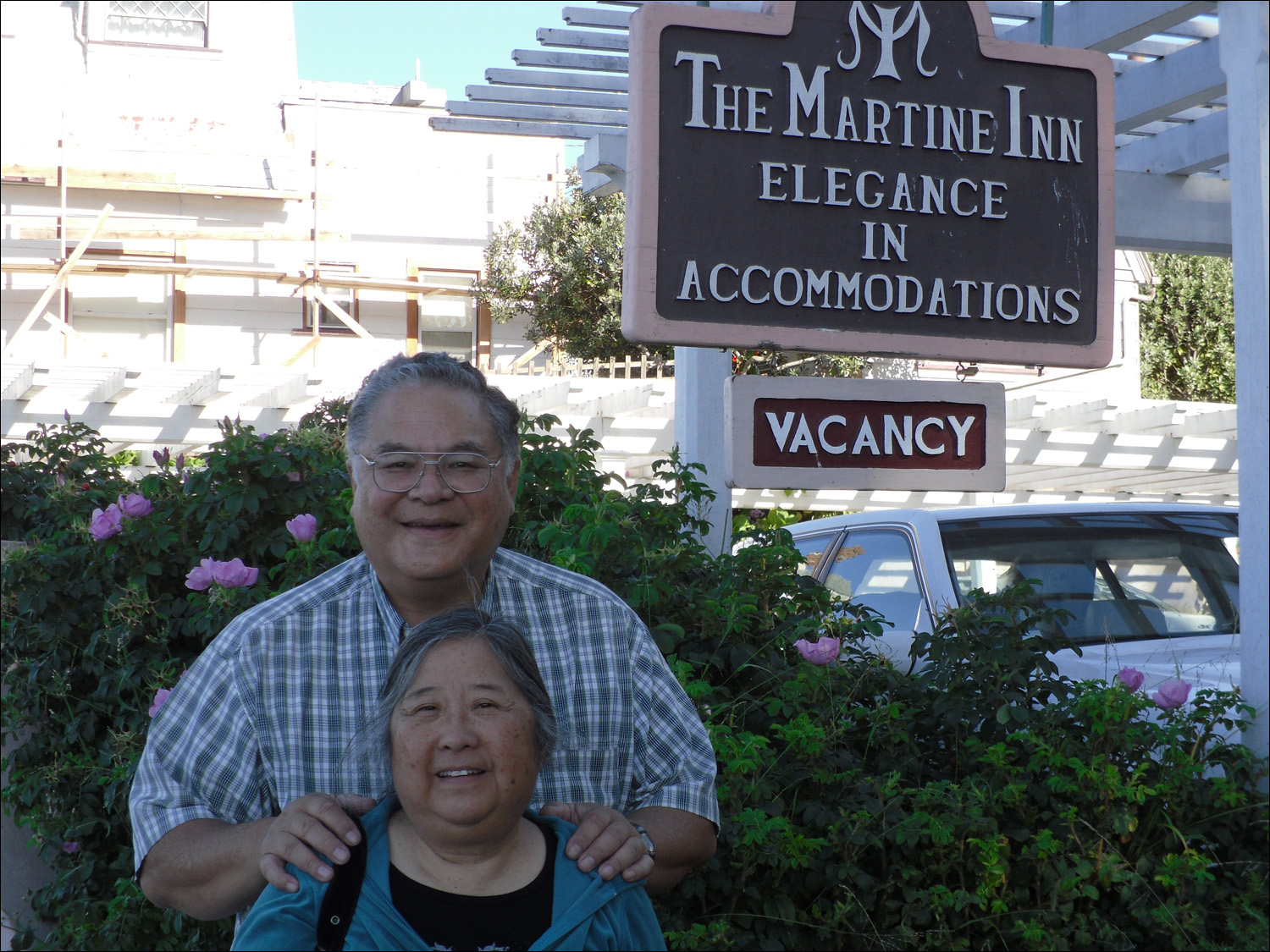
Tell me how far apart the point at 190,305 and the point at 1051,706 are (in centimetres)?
1702

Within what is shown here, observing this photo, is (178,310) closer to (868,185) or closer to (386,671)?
(868,185)

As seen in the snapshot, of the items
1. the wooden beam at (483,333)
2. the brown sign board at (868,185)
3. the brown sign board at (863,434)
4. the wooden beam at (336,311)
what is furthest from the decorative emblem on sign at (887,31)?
the wooden beam at (483,333)

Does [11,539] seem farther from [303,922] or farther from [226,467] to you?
[303,922]

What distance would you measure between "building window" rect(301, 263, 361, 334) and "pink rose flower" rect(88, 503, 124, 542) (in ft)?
48.7

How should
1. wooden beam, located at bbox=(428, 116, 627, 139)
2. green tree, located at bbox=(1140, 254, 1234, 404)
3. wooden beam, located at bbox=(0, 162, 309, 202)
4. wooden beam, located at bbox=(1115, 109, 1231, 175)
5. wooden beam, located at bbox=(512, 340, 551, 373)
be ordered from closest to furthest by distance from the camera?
1. wooden beam, located at bbox=(1115, 109, 1231, 175)
2. wooden beam, located at bbox=(428, 116, 627, 139)
3. wooden beam, located at bbox=(0, 162, 309, 202)
4. wooden beam, located at bbox=(512, 340, 551, 373)
5. green tree, located at bbox=(1140, 254, 1234, 404)

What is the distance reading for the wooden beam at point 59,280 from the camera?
52.7 ft

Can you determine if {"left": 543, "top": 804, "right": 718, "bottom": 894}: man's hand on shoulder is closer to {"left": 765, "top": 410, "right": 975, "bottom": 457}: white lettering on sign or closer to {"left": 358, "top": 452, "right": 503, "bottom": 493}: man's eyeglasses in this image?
{"left": 358, "top": 452, "right": 503, "bottom": 493}: man's eyeglasses

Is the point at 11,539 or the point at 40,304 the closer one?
the point at 11,539

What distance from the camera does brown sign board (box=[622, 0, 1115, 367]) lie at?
12.0 ft

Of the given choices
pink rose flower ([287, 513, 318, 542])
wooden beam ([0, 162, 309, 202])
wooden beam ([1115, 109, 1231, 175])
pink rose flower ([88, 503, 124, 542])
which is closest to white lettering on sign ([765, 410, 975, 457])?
pink rose flower ([287, 513, 318, 542])

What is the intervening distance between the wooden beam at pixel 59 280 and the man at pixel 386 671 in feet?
51.1

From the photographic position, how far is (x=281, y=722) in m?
2.08

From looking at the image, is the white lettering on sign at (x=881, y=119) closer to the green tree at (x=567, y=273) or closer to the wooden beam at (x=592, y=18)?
the wooden beam at (x=592, y=18)

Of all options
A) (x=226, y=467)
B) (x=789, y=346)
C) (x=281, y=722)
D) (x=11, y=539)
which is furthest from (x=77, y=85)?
(x=281, y=722)
